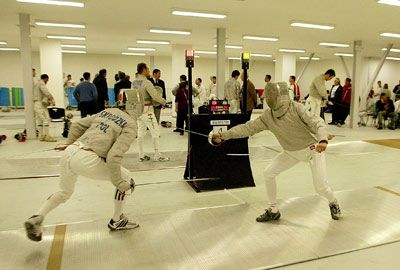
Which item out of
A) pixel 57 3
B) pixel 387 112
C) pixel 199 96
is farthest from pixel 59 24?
pixel 387 112

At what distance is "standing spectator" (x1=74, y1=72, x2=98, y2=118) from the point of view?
27.5ft

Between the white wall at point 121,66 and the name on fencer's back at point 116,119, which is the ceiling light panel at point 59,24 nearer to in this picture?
the name on fencer's back at point 116,119

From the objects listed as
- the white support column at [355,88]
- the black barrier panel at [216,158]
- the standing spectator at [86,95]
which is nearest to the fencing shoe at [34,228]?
the black barrier panel at [216,158]

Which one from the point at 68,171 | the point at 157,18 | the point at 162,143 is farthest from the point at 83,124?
the point at 157,18

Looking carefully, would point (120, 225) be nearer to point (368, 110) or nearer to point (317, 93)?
point (317, 93)

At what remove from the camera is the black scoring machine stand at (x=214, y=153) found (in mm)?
4512

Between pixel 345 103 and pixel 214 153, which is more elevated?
pixel 345 103

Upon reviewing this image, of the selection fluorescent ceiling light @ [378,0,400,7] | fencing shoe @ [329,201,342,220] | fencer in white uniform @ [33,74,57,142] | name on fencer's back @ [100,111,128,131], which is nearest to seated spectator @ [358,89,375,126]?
fluorescent ceiling light @ [378,0,400,7]

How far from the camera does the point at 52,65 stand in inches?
493

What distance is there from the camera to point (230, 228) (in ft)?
10.8

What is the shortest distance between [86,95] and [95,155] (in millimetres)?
6028

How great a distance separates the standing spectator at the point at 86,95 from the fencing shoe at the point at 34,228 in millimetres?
6061

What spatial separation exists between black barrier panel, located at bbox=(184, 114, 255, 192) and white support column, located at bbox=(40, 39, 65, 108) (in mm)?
9621

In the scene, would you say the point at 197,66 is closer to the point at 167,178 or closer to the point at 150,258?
the point at 167,178
